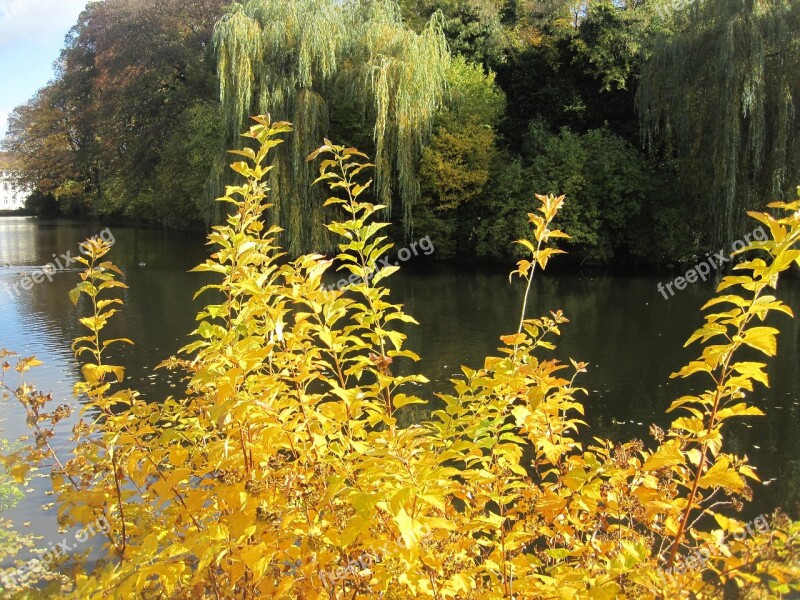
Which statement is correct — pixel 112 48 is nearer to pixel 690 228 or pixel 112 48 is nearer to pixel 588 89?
pixel 588 89

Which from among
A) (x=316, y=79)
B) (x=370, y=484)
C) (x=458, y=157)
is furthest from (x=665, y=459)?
(x=458, y=157)

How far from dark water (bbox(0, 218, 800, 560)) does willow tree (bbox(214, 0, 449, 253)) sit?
2533mm

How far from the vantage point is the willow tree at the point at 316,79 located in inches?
559

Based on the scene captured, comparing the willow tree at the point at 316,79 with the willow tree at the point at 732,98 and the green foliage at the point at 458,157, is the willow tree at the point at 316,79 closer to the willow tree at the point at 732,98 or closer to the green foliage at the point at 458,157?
the green foliage at the point at 458,157

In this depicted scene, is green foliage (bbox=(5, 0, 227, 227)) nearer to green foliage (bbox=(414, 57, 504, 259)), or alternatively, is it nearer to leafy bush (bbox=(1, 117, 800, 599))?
green foliage (bbox=(414, 57, 504, 259))

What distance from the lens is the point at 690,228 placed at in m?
15.6

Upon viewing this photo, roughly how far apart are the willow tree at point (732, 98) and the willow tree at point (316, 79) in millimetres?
4747

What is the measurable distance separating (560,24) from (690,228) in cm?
685

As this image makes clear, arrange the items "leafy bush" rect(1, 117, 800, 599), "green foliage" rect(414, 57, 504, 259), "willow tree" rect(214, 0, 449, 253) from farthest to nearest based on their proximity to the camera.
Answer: "green foliage" rect(414, 57, 504, 259) < "willow tree" rect(214, 0, 449, 253) < "leafy bush" rect(1, 117, 800, 599)

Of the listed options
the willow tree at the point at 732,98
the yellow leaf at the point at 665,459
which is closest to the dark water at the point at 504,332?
the willow tree at the point at 732,98

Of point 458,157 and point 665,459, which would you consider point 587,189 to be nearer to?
point 458,157

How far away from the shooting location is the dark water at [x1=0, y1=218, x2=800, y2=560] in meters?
5.59

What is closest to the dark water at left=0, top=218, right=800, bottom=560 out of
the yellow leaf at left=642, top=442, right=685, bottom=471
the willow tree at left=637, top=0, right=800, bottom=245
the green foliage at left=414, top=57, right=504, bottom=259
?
the green foliage at left=414, top=57, right=504, bottom=259

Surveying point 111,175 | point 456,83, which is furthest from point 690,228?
point 111,175
